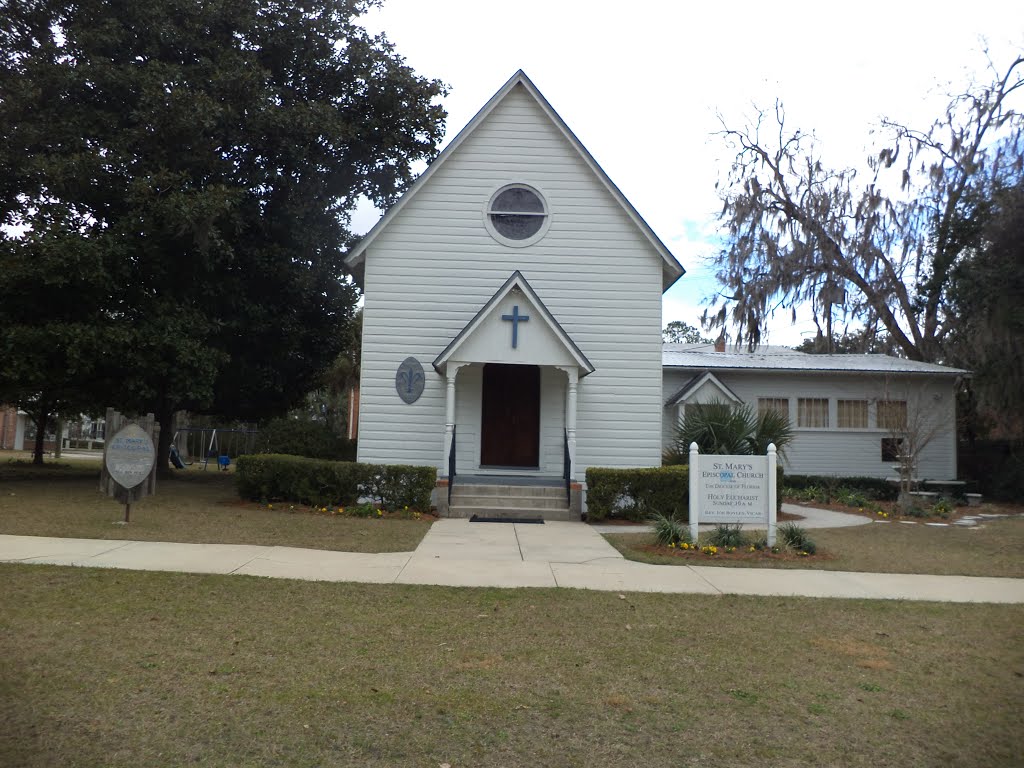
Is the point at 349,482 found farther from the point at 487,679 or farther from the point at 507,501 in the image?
the point at 487,679

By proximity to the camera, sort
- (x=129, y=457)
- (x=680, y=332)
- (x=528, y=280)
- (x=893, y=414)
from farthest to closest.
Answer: (x=680, y=332), (x=893, y=414), (x=528, y=280), (x=129, y=457)

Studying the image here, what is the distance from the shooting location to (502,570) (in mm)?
9938

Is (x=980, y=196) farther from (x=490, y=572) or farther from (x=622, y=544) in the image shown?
(x=490, y=572)

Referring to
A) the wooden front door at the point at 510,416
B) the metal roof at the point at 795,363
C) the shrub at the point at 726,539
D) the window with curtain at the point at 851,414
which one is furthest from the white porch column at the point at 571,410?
the window with curtain at the point at 851,414

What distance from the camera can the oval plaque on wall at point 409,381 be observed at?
57.8ft

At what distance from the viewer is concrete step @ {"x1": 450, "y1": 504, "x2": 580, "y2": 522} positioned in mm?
15812

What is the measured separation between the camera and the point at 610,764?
174 inches

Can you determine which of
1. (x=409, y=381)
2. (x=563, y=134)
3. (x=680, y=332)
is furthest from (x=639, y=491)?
(x=680, y=332)

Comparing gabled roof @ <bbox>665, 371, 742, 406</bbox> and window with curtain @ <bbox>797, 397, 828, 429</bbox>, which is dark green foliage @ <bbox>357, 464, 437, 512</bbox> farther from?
window with curtain @ <bbox>797, 397, 828, 429</bbox>

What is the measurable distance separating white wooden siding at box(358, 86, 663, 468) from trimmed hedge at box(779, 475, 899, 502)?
8.62 m

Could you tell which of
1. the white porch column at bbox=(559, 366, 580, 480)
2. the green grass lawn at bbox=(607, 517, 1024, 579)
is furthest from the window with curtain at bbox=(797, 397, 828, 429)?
the white porch column at bbox=(559, 366, 580, 480)

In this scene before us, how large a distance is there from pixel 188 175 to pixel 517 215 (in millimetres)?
7479

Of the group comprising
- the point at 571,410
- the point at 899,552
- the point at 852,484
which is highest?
the point at 571,410

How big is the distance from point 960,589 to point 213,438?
130 feet
